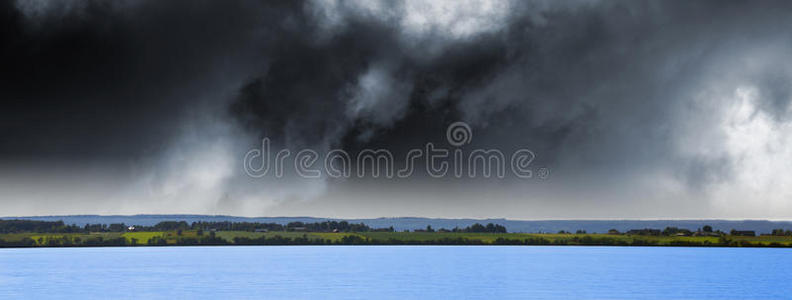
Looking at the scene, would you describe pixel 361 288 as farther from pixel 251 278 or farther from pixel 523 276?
pixel 523 276

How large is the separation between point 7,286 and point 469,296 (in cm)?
5374

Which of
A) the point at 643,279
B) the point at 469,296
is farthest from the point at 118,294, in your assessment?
the point at 643,279

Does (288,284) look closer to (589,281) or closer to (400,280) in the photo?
(400,280)

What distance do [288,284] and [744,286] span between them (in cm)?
5438

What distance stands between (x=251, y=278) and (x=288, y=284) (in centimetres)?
1300

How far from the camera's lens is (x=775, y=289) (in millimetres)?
94312

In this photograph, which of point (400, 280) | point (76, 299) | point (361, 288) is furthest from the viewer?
point (400, 280)

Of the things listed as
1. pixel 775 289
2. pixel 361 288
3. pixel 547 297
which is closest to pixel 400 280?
pixel 361 288

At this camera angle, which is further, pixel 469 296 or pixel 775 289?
pixel 775 289

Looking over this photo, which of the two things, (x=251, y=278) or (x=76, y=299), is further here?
(x=251, y=278)

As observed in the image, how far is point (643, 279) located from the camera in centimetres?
11056

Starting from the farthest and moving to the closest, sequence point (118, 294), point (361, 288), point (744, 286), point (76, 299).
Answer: point (744, 286)
point (361, 288)
point (118, 294)
point (76, 299)

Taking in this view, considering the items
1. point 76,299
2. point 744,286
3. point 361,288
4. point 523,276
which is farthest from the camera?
point 523,276

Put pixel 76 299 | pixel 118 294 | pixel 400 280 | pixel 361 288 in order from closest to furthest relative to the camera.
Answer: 1. pixel 76 299
2. pixel 118 294
3. pixel 361 288
4. pixel 400 280
